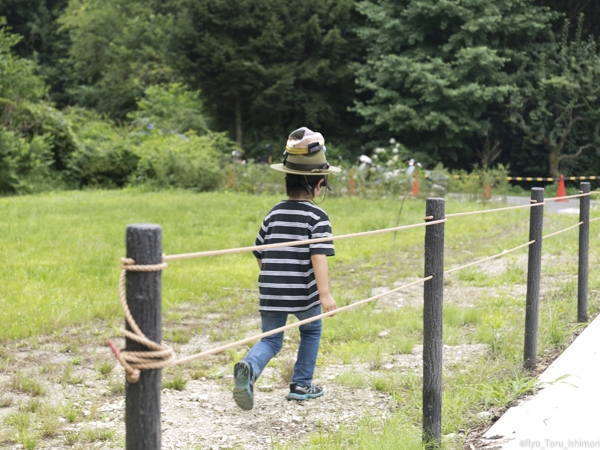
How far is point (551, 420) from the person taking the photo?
394cm

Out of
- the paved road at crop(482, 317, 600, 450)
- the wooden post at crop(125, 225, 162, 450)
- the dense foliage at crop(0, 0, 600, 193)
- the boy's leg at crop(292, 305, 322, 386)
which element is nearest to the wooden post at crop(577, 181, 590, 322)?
the paved road at crop(482, 317, 600, 450)

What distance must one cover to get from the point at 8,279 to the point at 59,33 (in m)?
36.1

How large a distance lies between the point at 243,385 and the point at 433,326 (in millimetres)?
1005

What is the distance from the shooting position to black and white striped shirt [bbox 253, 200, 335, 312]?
4.28m

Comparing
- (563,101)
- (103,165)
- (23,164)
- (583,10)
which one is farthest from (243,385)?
(583,10)

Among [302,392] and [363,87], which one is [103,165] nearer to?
[363,87]

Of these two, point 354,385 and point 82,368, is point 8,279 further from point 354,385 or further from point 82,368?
point 354,385

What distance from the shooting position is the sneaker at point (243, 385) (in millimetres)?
3926

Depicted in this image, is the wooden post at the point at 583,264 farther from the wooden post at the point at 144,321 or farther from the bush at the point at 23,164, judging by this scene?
the bush at the point at 23,164

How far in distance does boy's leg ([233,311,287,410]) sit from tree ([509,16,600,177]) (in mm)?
23414

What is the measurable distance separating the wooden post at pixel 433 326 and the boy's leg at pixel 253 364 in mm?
882

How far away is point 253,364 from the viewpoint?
13.4ft

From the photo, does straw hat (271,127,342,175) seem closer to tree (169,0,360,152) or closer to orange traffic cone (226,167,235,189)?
orange traffic cone (226,167,235,189)

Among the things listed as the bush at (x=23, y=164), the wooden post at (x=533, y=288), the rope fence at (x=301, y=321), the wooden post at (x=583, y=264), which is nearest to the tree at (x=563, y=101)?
the bush at (x=23, y=164)
